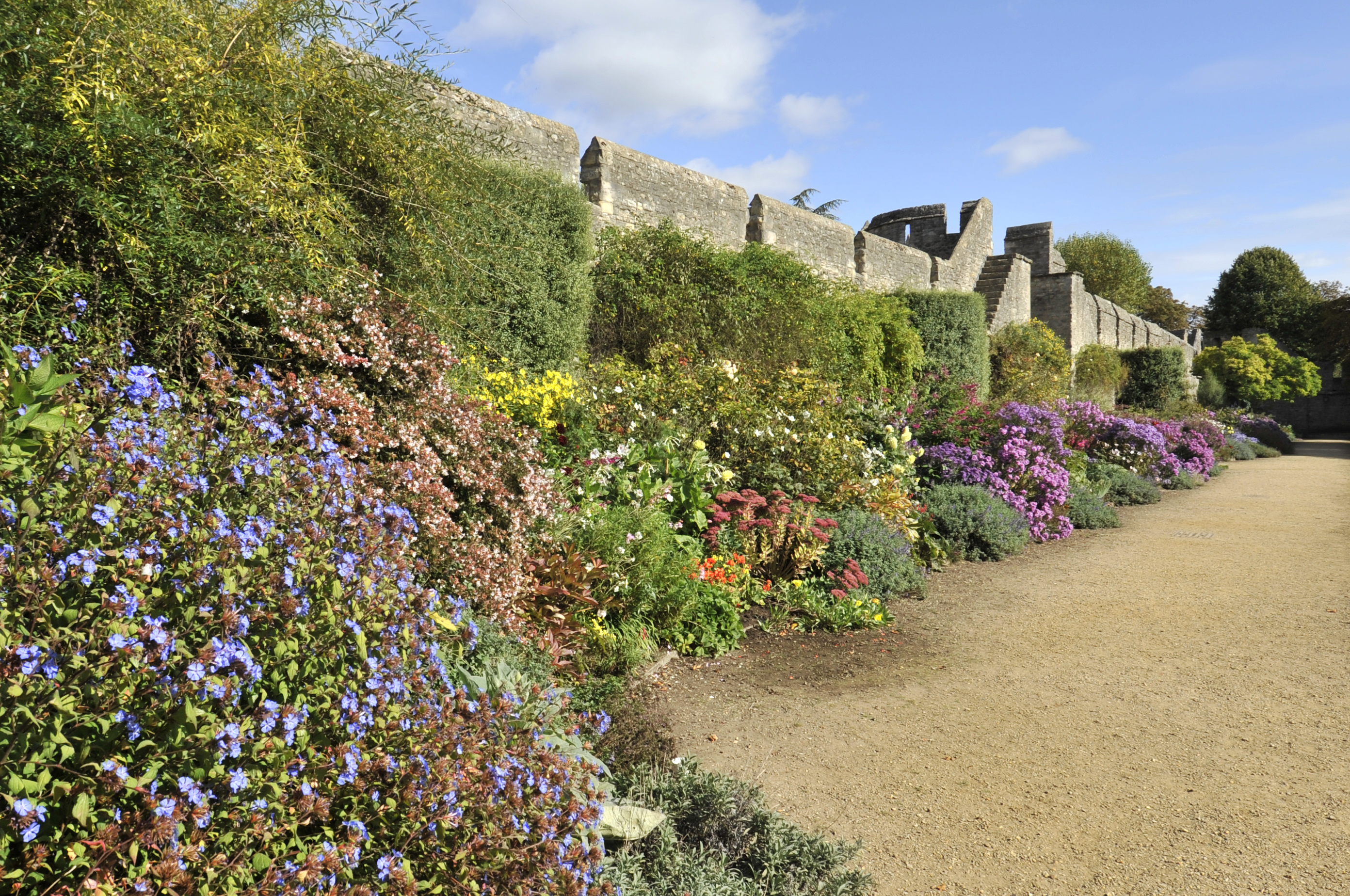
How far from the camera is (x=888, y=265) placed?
14531 mm

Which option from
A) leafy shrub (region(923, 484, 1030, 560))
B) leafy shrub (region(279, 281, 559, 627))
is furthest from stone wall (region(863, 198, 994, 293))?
leafy shrub (region(279, 281, 559, 627))

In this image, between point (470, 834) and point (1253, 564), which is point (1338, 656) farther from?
point (470, 834)

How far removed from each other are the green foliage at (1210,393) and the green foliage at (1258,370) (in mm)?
909

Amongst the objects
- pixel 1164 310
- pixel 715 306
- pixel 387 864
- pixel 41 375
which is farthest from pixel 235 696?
pixel 1164 310

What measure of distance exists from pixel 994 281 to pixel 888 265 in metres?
5.65

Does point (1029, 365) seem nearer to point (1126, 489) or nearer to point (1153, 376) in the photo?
point (1126, 489)

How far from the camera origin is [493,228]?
250 inches

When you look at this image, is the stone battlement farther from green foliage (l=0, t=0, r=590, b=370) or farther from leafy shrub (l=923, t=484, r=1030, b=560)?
leafy shrub (l=923, t=484, r=1030, b=560)

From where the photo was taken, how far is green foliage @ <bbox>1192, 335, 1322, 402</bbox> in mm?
30422

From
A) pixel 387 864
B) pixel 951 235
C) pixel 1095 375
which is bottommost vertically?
pixel 387 864

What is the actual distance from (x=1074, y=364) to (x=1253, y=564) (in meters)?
14.4

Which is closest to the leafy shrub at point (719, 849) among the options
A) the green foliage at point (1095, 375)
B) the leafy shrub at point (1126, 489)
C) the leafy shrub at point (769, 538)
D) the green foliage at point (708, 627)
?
the green foliage at point (708, 627)

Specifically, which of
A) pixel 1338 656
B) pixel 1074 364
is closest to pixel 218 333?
pixel 1338 656

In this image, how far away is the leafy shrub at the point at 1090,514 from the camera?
942cm
